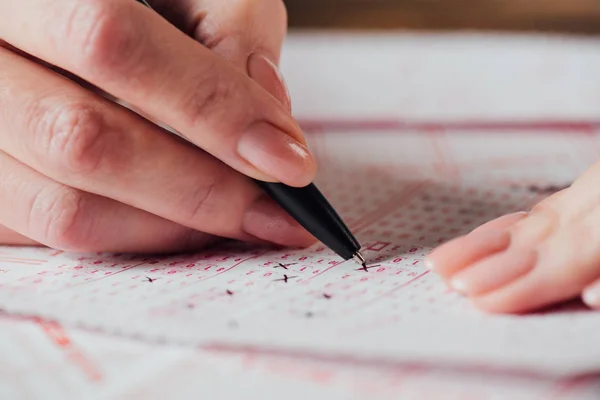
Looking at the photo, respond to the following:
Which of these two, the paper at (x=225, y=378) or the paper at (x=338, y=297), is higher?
the paper at (x=338, y=297)

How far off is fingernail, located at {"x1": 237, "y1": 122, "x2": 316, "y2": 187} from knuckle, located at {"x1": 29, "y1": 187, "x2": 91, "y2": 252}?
15cm

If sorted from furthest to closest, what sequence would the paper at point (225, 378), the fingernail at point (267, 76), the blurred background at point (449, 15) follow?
1. the blurred background at point (449, 15)
2. the fingernail at point (267, 76)
3. the paper at point (225, 378)

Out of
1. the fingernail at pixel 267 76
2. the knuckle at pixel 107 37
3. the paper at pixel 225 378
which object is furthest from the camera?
the fingernail at pixel 267 76

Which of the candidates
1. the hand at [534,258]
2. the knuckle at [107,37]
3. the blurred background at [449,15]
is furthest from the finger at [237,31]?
Result: the blurred background at [449,15]

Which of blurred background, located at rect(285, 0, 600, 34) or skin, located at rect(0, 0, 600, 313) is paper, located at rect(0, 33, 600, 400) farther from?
blurred background, located at rect(285, 0, 600, 34)

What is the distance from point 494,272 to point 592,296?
67mm

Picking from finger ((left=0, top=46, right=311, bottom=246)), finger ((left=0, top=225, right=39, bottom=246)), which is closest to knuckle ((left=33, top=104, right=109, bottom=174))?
finger ((left=0, top=46, right=311, bottom=246))

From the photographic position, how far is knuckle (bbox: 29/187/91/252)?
608 mm

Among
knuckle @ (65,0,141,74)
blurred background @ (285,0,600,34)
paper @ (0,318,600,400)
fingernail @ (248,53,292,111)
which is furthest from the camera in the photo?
blurred background @ (285,0,600,34)

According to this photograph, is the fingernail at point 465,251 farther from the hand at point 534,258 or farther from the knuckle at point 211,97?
the knuckle at point 211,97

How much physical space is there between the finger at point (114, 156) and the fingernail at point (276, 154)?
5 centimetres

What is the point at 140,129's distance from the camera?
1.92ft

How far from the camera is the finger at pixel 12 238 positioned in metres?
0.66

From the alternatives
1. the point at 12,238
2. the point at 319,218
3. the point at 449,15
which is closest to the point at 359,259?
the point at 319,218
